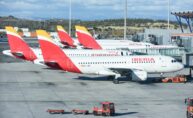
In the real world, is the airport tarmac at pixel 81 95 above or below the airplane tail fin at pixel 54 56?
below

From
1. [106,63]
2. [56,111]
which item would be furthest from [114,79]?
[56,111]

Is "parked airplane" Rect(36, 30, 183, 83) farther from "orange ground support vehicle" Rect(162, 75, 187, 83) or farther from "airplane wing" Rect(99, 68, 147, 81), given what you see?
"orange ground support vehicle" Rect(162, 75, 187, 83)

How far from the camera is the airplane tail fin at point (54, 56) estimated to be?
64.8 meters

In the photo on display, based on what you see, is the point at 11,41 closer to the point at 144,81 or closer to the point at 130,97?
the point at 144,81

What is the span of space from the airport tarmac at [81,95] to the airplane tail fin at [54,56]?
7.34 ft

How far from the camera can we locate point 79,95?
54125mm

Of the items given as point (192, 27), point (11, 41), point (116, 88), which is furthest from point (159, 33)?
point (116, 88)

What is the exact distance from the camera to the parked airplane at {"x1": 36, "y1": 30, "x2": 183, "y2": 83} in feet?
213

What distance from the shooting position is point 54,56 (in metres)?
65.4

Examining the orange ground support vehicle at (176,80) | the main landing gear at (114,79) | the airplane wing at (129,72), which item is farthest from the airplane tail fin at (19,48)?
the orange ground support vehicle at (176,80)

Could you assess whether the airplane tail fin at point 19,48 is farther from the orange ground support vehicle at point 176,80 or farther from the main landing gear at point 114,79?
the orange ground support vehicle at point 176,80

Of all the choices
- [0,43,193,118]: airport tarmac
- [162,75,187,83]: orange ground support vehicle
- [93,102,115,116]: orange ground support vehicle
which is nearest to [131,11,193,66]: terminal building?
[162,75,187,83]: orange ground support vehicle

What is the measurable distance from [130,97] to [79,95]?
5.67 m

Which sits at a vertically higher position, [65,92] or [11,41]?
[11,41]
